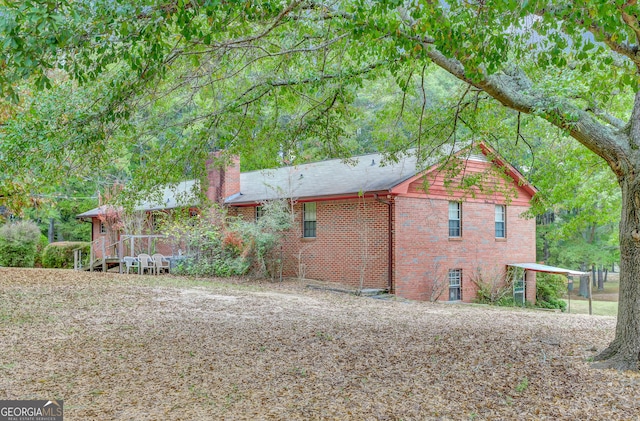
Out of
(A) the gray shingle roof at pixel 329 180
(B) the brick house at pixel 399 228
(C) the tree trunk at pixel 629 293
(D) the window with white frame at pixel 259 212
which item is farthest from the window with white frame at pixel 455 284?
Result: (C) the tree trunk at pixel 629 293

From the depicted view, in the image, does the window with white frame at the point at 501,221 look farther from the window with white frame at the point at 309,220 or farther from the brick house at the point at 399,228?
the window with white frame at the point at 309,220

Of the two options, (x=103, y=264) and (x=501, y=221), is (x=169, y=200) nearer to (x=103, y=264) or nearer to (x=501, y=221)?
(x=103, y=264)

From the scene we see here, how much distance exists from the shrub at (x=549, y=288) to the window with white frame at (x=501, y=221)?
9.02 feet

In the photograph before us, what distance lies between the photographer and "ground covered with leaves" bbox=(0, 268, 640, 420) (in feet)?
19.1

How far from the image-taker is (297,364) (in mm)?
7480

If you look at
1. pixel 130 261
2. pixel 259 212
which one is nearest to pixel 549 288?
pixel 259 212

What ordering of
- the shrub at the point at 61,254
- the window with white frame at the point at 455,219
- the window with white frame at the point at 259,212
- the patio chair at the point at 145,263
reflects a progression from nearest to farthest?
the window with white frame at the point at 455,219 → the window with white frame at the point at 259,212 → the patio chair at the point at 145,263 → the shrub at the point at 61,254


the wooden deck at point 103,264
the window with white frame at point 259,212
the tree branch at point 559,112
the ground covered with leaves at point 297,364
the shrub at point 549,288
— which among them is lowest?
the shrub at point 549,288

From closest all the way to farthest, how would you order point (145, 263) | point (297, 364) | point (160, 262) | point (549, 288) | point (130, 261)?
point (297, 364) < point (160, 262) < point (145, 263) < point (130, 261) < point (549, 288)

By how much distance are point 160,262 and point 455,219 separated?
35.8 feet

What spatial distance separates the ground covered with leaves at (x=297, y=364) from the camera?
5.84m

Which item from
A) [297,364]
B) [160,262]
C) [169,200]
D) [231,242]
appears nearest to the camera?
[297,364]

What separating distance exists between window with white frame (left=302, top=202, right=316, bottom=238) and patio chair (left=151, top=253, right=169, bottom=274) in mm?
5594

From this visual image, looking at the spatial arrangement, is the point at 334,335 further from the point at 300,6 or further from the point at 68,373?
the point at 300,6
